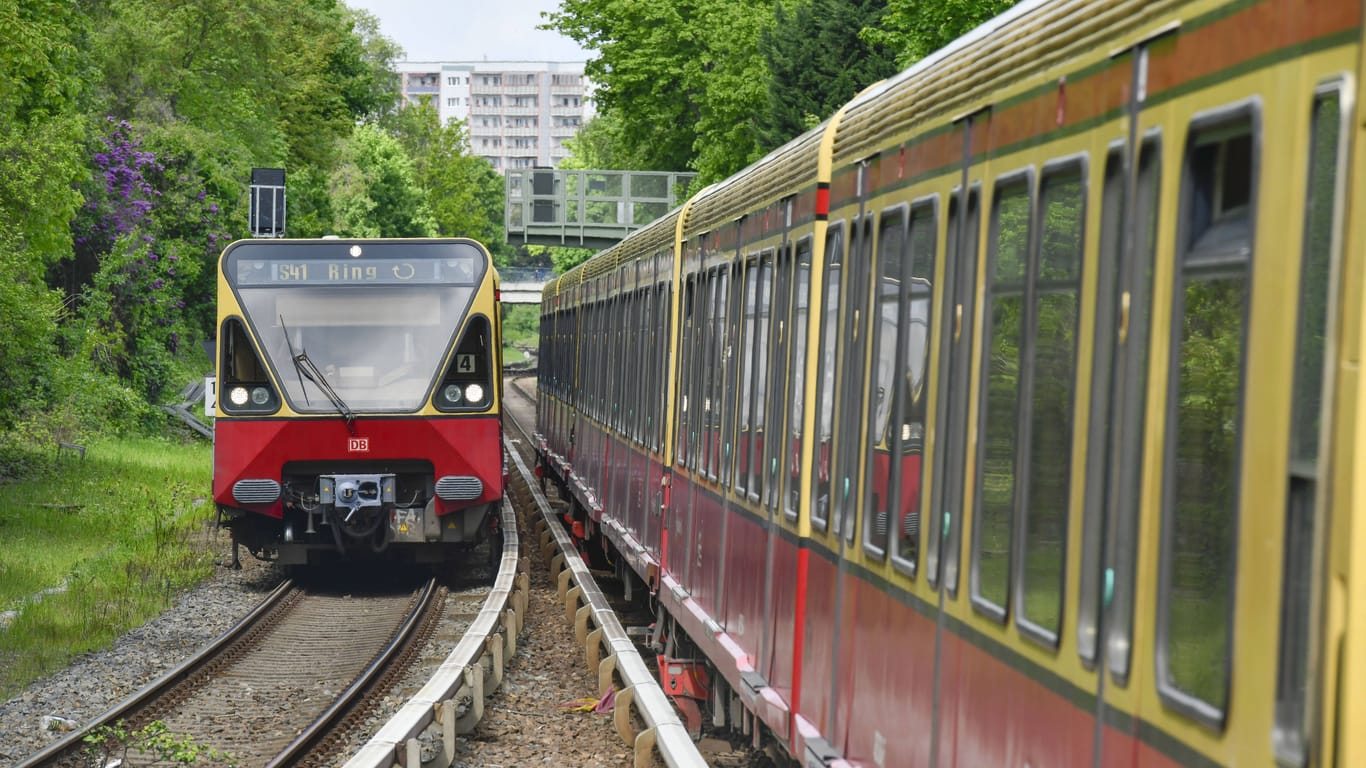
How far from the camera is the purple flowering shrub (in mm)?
37812

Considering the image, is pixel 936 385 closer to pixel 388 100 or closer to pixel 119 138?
pixel 119 138

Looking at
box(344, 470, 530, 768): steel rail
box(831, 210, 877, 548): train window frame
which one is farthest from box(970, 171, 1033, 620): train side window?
box(344, 470, 530, 768): steel rail

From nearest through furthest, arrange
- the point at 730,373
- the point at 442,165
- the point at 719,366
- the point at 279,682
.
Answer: the point at 730,373, the point at 719,366, the point at 279,682, the point at 442,165

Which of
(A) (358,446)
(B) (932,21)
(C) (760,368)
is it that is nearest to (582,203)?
(B) (932,21)

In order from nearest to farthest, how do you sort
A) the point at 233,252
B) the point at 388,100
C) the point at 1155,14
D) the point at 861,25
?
the point at 1155,14, the point at 233,252, the point at 861,25, the point at 388,100

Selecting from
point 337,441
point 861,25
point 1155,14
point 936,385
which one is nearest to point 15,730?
point 337,441

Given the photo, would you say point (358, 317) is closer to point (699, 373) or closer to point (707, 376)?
point (699, 373)

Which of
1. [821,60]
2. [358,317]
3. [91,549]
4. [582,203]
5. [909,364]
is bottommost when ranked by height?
[91,549]

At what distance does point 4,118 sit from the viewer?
2055cm

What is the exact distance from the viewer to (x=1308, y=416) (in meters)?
3.01

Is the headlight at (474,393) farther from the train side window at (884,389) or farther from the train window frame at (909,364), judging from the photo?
the train window frame at (909,364)

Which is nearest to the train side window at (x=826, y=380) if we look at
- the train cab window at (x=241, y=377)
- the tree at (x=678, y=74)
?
the train cab window at (x=241, y=377)

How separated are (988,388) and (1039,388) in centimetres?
48

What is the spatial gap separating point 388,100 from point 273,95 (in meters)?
32.7
